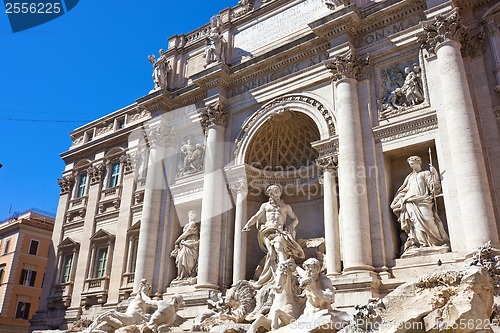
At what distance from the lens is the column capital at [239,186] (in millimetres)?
17547

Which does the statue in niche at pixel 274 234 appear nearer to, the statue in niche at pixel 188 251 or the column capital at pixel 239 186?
the column capital at pixel 239 186

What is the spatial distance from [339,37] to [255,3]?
599cm

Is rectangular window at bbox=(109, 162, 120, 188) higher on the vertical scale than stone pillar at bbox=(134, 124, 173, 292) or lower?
higher

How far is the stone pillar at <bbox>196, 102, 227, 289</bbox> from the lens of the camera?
16.7 meters

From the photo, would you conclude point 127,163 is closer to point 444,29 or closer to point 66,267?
point 66,267

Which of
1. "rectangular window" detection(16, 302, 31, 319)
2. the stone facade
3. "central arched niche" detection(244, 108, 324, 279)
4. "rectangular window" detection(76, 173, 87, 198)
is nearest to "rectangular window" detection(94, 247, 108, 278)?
the stone facade

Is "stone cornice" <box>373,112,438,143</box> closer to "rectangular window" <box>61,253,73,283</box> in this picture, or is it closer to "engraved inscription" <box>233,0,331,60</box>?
"engraved inscription" <box>233,0,331,60</box>

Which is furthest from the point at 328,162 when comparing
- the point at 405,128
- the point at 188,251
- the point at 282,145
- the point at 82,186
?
the point at 82,186

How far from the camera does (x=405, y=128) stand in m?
14.4

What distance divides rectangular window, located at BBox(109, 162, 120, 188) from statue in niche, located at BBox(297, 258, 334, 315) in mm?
16062

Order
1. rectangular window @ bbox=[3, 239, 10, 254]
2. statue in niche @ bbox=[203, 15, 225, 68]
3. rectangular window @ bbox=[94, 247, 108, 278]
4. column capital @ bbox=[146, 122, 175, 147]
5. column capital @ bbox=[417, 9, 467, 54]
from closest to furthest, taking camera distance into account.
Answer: column capital @ bbox=[417, 9, 467, 54] → statue in niche @ bbox=[203, 15, 225, 68] → column capital @ bbox=[146, 122, 175, 147] → rectangular window @ bbox=[94, 247, 108, 278] → rectangular window @ bbox=[3, 239, 10, 254]

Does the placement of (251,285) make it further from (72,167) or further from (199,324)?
(72,167)

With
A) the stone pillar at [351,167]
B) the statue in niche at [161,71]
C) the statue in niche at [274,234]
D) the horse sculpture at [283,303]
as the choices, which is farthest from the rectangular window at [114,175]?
the horse sculpture at [283,303]

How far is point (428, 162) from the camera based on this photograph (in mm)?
14250
